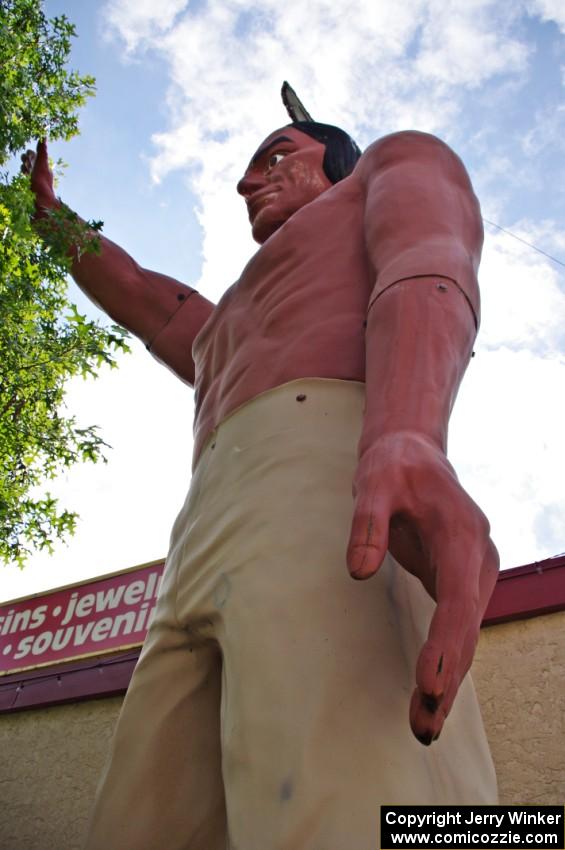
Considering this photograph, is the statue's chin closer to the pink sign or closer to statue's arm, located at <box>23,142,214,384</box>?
statue's arm, located at <box>23,142,214,384</box>

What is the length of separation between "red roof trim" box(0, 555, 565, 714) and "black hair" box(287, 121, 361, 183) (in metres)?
1.83

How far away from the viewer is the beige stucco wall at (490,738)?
3.16 metres

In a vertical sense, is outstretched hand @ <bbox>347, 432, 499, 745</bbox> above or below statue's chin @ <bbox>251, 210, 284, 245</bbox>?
below

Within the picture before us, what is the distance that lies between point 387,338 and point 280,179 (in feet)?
4.13

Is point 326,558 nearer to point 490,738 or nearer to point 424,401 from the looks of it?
point 424,401

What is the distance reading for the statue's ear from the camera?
3336 millimetres

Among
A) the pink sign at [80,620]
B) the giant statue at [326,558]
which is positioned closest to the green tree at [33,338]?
the pink sign at [80,620]

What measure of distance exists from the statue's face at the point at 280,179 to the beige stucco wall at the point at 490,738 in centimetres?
197

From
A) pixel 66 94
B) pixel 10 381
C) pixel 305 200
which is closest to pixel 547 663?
pixel 305 200

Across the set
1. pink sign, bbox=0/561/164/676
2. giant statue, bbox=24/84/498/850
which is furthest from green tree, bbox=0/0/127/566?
giant statue, bbox=24/84/498/850

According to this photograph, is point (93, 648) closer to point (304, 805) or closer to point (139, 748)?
point (139, 748)

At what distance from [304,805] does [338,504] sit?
521 millimetres

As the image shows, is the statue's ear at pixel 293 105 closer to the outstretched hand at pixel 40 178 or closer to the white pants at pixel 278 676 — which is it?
the outstretched hand at pixel 40 178

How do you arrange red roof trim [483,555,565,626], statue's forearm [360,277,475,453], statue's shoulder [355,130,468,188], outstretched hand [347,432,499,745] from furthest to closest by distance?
red roof trim [483,555,565,626] < statue's shoulder [355,130,468,188] < statue's forearm [360,277,475,453] < outstretched hand [347,432,499,745]
